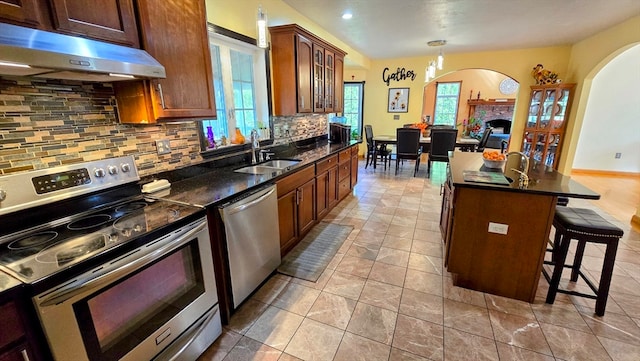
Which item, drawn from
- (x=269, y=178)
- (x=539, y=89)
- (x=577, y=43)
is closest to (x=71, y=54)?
(x=269, y=178)

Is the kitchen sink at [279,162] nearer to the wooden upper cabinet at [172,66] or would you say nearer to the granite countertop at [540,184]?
the wooden upper cabinet at [172,66]

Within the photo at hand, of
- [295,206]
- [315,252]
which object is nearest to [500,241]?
[315,252]

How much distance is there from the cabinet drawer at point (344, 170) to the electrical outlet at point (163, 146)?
2267 mm

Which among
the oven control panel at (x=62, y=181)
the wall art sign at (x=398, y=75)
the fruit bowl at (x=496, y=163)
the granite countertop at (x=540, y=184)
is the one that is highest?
the wall art sign at (x=398, y=75)

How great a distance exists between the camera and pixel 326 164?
3305 mm

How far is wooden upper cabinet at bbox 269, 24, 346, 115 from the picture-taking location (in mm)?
2982

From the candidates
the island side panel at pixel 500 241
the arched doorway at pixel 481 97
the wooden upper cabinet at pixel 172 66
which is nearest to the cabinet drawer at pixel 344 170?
the island side panel at pixel 500 241

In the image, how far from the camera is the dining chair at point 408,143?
5398 millimetres

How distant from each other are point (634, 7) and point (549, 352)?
402 cm

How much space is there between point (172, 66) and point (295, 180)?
132 cm

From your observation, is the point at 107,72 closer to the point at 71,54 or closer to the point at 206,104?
the point at 71,54

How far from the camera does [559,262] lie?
6.25ft

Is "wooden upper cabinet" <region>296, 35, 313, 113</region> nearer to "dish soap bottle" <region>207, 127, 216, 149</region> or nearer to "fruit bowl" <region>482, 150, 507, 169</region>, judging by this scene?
"dish soap bottle" <region>207, 127, 216, 149</region>

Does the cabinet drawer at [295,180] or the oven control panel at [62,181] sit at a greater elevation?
the oven control panel at [62,181]
